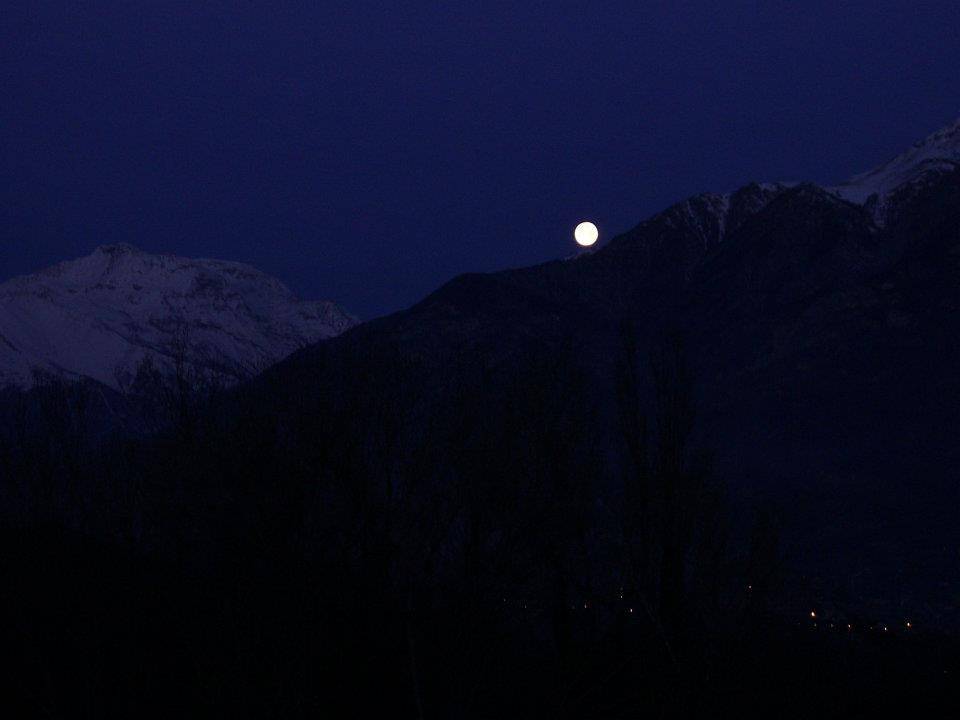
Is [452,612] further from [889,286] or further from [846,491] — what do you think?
[889,286]

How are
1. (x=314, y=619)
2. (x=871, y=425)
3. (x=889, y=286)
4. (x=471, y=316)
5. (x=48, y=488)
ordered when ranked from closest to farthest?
(x=314, y=619) → (x=48, y=488) → (x=871, y=425) → (x=889, y=286) → (x=471, y=316)

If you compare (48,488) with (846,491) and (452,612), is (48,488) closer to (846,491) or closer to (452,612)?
(452,612)

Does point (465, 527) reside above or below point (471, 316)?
below

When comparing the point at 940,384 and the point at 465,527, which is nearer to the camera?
the point at 465,527

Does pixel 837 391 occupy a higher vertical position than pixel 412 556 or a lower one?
higher

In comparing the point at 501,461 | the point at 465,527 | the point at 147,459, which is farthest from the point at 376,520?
the point at 147,459

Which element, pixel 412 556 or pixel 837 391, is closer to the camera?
pixel 412 556

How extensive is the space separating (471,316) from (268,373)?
164559 millimetres

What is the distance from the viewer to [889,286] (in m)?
174

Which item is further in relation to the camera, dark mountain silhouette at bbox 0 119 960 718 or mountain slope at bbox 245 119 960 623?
mountain slope at bbox 245 119 960 623

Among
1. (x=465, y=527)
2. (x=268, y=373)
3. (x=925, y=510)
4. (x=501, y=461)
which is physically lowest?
(x=925, y=510)

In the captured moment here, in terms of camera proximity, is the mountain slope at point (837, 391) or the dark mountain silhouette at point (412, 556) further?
the mountain slope at point (837, 391)

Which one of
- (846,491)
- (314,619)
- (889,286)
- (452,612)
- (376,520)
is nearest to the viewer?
(314,619)

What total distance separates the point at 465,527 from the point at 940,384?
496ft
